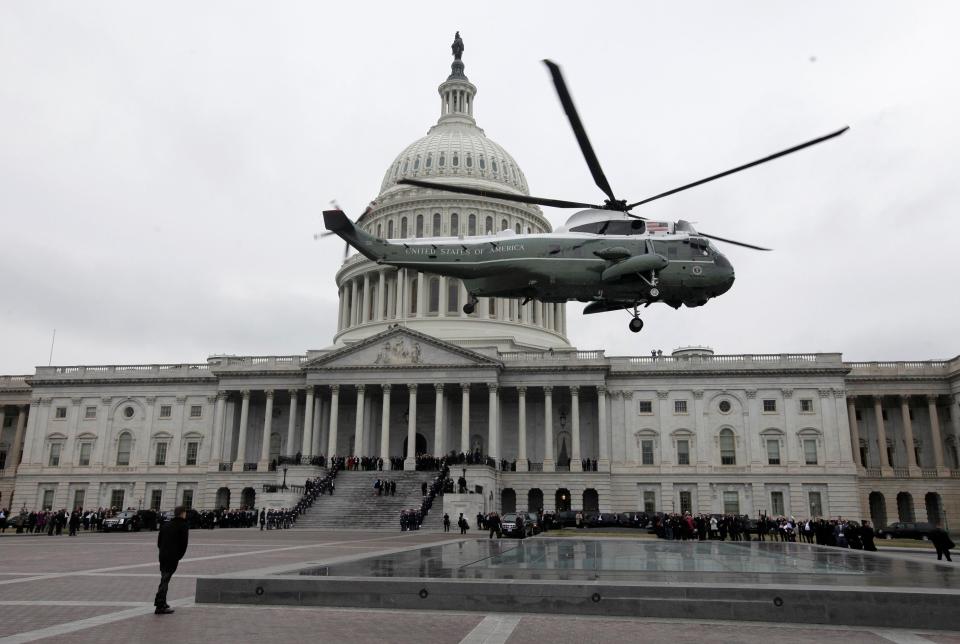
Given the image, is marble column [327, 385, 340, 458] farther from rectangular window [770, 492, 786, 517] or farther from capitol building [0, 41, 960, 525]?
rectangular window [770, 492, 786, 517]

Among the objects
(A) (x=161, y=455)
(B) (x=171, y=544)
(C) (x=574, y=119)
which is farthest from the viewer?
(A) (x=161, y=455)

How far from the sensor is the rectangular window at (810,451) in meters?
74.9

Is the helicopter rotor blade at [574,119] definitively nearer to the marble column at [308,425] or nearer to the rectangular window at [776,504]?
the marble column at [308,425]

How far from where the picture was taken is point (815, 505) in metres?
74.1

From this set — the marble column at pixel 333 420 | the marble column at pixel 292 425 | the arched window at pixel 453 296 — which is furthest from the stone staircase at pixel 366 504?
the arched window at pixel 453 296

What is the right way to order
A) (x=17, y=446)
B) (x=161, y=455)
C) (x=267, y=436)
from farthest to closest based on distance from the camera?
(x=17, y=446) < (x=161, y=455) < (x=267, y=436)

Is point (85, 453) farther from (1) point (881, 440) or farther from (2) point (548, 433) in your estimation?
(1) point (881, 440)

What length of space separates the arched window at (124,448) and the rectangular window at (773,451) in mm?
62563

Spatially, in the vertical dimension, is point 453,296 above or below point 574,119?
above

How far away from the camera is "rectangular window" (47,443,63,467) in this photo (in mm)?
84562

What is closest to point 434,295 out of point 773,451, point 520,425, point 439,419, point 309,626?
point 439,419

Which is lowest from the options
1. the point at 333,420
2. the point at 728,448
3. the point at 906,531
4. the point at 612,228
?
the point at 906,531

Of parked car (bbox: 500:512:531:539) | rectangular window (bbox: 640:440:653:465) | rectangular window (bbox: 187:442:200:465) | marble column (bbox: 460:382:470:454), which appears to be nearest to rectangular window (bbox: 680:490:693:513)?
rectangular window (bbox: 640:440:653:465)

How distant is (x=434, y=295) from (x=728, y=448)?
119ft
